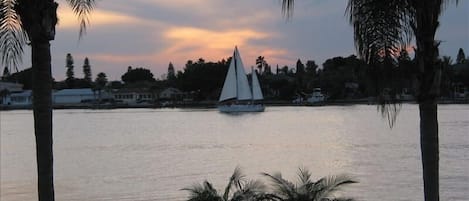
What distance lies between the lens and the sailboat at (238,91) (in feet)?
398

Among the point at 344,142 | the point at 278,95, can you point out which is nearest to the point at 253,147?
the point at 344,142

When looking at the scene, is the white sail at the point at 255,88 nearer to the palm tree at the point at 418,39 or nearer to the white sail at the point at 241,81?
the white sail at the point at 241,81

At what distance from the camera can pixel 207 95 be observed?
Result: 640ft

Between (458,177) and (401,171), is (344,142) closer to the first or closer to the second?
(401,171)

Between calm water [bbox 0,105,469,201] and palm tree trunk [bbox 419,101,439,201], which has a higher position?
palm tree trunk [bbox 419,101,439,201]

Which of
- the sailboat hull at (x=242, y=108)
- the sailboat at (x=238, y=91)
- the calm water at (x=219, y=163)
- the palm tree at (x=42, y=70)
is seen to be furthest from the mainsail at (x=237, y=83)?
the palm tree at (x=42, y=70)

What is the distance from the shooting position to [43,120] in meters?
9.68

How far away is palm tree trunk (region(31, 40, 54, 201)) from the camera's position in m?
9.70

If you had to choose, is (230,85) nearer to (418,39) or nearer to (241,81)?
(241,81)

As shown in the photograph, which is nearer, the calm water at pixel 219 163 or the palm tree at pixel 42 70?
the palm tree at pixel 42 70

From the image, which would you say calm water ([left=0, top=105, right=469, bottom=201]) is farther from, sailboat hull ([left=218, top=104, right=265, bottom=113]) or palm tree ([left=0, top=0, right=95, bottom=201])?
sailboat hull ([left=218, top=104, right=265, bottom=113])

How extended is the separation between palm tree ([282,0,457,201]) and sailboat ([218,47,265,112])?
360ft

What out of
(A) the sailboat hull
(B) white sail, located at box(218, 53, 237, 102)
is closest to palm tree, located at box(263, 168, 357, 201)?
(B) white sail, located at box(218, 53, 237, 102)

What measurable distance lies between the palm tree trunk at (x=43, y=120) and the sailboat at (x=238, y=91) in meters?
109
